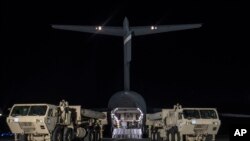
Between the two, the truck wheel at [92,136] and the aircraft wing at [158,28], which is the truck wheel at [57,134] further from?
the aircraft wing at [158,28]

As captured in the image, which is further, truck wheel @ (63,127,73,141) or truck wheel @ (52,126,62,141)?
truck wheel @ (63,127,73,141)

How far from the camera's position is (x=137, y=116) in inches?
1286

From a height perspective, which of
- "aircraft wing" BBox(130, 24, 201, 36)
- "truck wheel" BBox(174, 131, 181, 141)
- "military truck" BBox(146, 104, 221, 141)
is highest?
"aircraft wing" BBox(130, 24, 201, 36)

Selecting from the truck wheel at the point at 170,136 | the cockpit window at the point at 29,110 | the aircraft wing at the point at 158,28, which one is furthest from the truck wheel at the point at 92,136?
the aircraft wing at the point at 158,28

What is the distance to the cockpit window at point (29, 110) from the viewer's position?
22.1 meters

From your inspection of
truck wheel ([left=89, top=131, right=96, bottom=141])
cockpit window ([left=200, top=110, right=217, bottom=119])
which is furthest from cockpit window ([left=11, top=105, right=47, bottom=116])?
cockpit window ([left=200, top=110, right=217, bottom=119])

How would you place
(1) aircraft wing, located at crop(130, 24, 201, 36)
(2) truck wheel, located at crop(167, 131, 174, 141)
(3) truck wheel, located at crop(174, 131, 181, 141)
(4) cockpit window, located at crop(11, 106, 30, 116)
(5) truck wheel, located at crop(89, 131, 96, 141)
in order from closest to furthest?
(4) cockpit window, located at crop(11, 106, 30, 116) → (3) truck wheel, located at crop(174, 131, 181, 141) → (2) truck wheel, located at crop(167, 131, 174, 141) → (5) truck wheel, located at crop(89, 131, 96, 141) → (1) aircraft wing, located at crop(130, 24, 201, 36)

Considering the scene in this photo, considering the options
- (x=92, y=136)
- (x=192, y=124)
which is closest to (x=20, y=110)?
(x=92, y=136)

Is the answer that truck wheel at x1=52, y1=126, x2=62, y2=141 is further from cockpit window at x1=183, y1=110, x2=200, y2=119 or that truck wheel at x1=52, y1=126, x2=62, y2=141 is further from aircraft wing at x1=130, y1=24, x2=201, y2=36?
aircraft wing at x1=130, y1=24, x2=201, y2=36

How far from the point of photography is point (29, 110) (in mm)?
22469

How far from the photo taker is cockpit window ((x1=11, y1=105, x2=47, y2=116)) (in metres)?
22.1

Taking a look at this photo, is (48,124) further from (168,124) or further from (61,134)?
(168,124)

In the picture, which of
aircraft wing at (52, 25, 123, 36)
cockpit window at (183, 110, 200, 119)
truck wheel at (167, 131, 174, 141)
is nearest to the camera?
cockpit window at (183, 110, 200, 119)

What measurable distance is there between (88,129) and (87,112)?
2.19m
